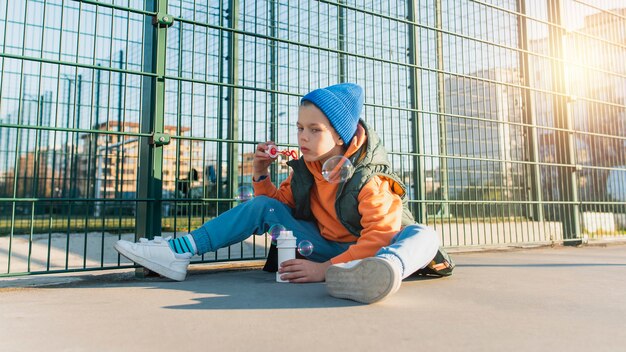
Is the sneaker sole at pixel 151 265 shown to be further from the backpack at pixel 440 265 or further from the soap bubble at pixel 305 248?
the backpack at pixel 440 265

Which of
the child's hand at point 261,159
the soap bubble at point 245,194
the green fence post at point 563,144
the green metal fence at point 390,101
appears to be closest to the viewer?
the child's hand at point 261,159

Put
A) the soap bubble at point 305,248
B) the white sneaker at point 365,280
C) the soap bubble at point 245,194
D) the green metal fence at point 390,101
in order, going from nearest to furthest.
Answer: the white sneaker at point 365,280
the soap bubble at point 305,248
the soap bubble at point 245,194
the green metal fence at point 390,101

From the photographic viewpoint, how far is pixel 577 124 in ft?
15.4

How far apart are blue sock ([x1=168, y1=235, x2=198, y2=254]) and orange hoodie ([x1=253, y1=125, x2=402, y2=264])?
0.42 meters

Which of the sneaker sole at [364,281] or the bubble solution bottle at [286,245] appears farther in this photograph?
the bubble solution bottle at [286,245]

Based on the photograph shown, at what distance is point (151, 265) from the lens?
80.1 inches

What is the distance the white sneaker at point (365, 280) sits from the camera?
1.43m

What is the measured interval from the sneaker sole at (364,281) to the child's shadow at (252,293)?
0.03 meters

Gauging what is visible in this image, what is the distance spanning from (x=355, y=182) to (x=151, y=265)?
969mm

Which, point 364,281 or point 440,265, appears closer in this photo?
point 364,281

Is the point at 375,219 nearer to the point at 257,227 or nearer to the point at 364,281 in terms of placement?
the point at 364,281

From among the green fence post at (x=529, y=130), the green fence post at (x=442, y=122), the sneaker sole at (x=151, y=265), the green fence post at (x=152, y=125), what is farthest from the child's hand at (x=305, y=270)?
the green fence post at (x=529, y=130)

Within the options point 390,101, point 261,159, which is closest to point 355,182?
point 261,159

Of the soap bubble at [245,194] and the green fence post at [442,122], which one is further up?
the green fence post at [442,122]
